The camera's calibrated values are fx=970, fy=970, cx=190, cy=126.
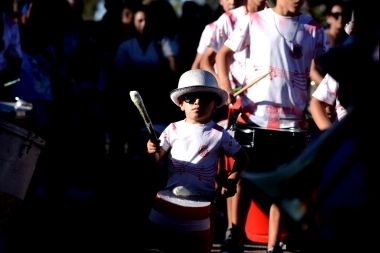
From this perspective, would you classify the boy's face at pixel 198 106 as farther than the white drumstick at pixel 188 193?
Yes

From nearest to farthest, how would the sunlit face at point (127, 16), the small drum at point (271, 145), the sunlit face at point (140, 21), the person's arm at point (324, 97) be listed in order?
the person's arm at point (324, 97) → the small drum at point (271, 145) → the sunlit face at point (140, 21) → the sunlit face at point (127, 16)

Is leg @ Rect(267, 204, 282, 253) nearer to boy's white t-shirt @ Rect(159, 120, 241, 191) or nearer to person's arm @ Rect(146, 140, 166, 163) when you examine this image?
boy's white t-shirt @ Rect(159, 120, 241, 191)

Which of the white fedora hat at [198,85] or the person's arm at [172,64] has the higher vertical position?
the white fedora hat at [198,85]

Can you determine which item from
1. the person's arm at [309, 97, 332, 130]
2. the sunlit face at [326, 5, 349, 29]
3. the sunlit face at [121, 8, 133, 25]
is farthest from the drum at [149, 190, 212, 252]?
the sunlit face at [121, 8, 133, 25]

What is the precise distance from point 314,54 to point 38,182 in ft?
11.0

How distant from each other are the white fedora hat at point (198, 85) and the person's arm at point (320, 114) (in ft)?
2.05

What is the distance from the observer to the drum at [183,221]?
5.88 m

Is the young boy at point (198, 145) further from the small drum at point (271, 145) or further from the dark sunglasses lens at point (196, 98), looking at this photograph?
the small drum at point (271, 145)

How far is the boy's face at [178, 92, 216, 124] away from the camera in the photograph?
620 centimetres

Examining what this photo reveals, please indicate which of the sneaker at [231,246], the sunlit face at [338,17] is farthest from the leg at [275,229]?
Result: the sunlit face at [338,17]

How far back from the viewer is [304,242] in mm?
4125

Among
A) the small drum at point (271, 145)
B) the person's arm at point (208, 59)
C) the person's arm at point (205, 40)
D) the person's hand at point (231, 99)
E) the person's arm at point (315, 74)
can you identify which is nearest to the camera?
the person's hand at point (231, 99)

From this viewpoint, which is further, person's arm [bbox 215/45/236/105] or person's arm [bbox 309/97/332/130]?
person's arm [bbox 215/45/236/105]

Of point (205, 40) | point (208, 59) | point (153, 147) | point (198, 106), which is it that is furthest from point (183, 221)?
point (205, 40)
